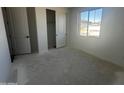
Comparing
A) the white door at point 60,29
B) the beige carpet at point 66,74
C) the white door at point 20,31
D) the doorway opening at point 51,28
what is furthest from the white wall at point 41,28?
the beige carpet at point 66,74

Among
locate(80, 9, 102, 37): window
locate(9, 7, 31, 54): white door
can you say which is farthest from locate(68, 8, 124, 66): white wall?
locate(9, 7, 31, 54): white door

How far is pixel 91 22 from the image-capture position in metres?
4.02

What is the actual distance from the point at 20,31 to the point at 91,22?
3.06 m

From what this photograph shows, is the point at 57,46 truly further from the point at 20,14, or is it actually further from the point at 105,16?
the point at 105,16

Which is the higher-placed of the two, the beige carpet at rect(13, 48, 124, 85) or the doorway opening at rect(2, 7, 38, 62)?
the doorway opening at rect(2, 7, 38, 62)

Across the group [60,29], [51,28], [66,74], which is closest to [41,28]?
[60,29]

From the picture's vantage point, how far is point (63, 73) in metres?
2.55

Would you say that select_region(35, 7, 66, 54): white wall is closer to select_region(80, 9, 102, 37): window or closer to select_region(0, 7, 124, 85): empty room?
select_region(0, 7, 124, 85): empty room

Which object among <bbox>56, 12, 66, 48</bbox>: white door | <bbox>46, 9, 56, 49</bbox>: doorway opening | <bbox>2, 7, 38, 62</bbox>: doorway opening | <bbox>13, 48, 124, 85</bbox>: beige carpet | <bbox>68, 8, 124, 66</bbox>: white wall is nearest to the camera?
<bbox>13, 48, 124, 85</bbox>: beige carpet

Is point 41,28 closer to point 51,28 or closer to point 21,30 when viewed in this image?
point 21,30

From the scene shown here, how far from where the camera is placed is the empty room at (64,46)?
2260 mm

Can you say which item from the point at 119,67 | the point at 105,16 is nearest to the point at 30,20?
the point at 105,16

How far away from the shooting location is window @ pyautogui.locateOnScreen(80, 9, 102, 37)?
3.67 metres
